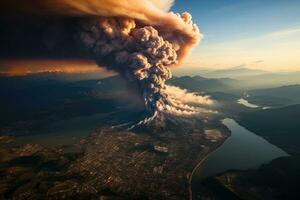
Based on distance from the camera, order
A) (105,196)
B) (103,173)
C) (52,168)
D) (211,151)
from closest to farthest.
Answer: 1. (105,196)
2. (103,173)
3. (52,168)
4. (211,151)

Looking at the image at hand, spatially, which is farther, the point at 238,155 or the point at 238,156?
the point at 238,155

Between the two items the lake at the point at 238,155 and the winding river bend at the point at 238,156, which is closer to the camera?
the winding river bend at the point at 238,156

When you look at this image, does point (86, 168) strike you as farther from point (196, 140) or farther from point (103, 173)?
point (196, 140)

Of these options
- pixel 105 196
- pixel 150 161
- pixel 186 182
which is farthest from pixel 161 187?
pixel 150 161

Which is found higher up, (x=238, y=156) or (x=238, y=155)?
(x=238, y=155)

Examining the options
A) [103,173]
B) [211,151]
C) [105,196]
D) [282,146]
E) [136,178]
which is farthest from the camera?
[282,146]

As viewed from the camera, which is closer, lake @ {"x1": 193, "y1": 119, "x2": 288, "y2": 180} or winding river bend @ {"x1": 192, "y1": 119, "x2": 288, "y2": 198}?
winding river bend @ {"x1": 192, "y1": 119, "x2": 288, "y2": 198}
